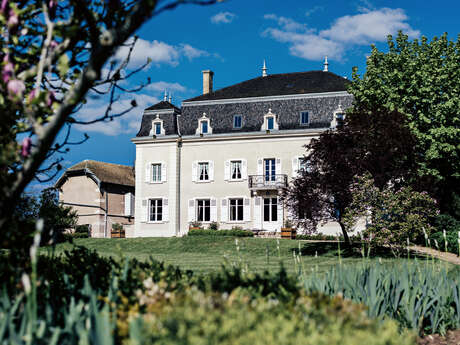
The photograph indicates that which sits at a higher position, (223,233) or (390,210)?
(390,210)

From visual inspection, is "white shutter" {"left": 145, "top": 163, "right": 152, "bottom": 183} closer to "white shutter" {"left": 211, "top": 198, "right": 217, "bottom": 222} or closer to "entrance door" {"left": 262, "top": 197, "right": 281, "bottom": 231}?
"white shutter" {"left": 211, "top": 198, "right": 217, "bottom": 222}

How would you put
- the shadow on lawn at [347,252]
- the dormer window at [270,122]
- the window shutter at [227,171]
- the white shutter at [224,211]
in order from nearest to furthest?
1. the shadow on lawn at [347,252]
2. the dormer window at [270,122]
3. the white shutter at [224,211]
4. the window shutter at [227,171]

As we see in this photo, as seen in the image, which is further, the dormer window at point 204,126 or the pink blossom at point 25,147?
the dormer window at point 204,126

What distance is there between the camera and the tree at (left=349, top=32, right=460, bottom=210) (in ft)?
78.1

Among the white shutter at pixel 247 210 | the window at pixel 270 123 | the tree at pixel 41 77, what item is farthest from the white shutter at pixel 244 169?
the tree at pixel 41 77

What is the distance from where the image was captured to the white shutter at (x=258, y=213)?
31.6 meters

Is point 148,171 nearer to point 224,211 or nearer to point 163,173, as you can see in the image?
point 163,173

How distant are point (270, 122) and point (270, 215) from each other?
6111 millimetres

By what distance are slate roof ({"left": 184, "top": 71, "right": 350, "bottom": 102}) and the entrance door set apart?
7.19 meters

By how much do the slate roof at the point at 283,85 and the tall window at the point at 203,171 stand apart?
15.1 feet

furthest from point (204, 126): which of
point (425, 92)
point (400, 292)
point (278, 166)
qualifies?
point (400, 292)

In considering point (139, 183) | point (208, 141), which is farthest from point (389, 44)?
point (139, 183)

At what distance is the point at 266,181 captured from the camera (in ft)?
105

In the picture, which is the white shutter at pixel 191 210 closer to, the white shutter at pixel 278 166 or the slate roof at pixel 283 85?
the white shutter at pixel 278 166
